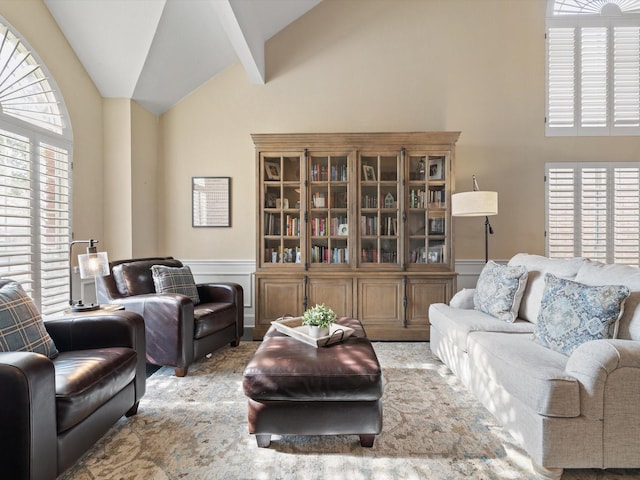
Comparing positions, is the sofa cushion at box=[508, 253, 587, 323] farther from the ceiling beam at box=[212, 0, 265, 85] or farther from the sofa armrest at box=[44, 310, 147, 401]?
the ceiling beam at box=[212, 0, 265, 85]

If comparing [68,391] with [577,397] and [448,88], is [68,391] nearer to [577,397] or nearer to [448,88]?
[577,397]

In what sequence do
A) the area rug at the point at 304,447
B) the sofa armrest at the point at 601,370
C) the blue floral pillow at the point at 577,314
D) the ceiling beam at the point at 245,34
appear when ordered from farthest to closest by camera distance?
the ceiling beam at the point at 245,34 < the blue floral pillow at the point at 577,314 < the area rug at the point at 304,447 < the sofa armrest at the point at 601,370

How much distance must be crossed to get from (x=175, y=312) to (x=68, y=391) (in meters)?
1.16

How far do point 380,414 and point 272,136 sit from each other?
274cm

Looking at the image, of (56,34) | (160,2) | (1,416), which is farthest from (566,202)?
(56,34)

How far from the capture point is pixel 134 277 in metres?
3.05

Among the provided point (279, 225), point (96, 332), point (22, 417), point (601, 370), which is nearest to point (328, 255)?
point (279, 225)

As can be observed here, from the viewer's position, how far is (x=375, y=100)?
13.0 ft

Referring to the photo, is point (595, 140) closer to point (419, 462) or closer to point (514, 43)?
point (514, 43)

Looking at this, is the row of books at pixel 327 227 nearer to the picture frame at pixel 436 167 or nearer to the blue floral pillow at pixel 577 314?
the picture frame at pixel 436 167

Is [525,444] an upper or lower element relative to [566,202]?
lower

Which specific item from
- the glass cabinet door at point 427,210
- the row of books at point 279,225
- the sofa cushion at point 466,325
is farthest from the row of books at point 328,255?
the sofa cushion at point 466,325

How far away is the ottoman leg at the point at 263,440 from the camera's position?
70.1 inches

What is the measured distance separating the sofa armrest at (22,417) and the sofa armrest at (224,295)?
6.57ft
